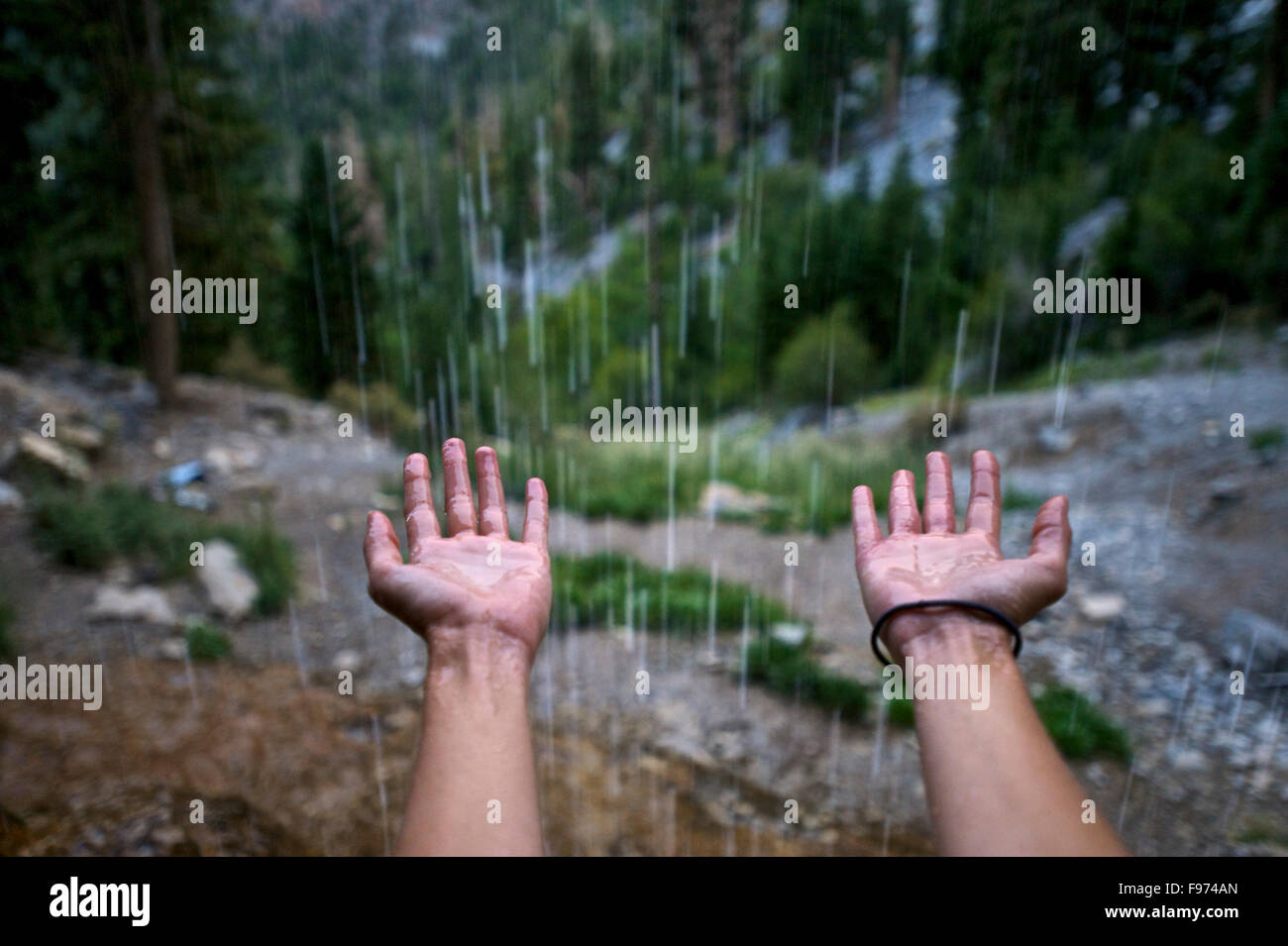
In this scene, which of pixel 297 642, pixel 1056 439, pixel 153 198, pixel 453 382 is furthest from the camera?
pixel 453 382

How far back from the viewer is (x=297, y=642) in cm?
573

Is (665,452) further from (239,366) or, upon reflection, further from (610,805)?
(239,366)

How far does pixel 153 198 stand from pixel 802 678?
11.6 meters

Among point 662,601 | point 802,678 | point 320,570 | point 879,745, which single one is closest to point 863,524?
point 879,745

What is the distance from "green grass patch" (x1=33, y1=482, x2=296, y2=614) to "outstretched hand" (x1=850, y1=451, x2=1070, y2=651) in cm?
559

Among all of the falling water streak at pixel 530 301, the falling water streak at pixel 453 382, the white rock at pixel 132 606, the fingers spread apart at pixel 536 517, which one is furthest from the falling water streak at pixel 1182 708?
the falling water streak at pixel 530 301

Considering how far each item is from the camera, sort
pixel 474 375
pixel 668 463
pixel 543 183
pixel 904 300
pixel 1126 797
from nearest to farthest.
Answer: pixel 1126 797, pixel 668 463, pixel 474 375, pixel 904 300, pixel 543 183

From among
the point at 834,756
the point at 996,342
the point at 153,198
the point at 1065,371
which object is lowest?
the point at 834,756

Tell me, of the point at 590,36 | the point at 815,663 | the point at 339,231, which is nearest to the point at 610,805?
the point at 815,663

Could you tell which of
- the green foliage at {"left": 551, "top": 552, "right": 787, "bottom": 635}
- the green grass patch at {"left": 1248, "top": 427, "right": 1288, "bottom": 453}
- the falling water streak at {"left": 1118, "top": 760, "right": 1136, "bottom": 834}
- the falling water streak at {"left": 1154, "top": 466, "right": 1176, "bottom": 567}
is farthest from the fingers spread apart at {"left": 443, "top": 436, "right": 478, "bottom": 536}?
the green grass patch at {"left": 1248, "top": 427, "right": 1288, "bottom": 453}

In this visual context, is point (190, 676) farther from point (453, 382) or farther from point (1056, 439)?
point (453, 382)

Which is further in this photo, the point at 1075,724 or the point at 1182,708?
the point at 1182,708

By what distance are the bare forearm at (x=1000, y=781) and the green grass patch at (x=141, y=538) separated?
19.4ft

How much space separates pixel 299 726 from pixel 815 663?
346cm
